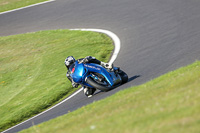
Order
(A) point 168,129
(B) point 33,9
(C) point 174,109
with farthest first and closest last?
(B) point 33,9 → (C) point 174,109 → (A) point 168,129

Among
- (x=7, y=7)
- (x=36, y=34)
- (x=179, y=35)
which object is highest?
(x=7, y=7)

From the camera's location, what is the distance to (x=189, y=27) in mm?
15789

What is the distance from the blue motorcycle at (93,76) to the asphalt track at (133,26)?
0.94ft

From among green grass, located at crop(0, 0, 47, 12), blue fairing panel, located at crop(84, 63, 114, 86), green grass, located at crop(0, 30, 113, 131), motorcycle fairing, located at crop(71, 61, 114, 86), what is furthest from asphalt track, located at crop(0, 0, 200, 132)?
green grass, located at crop(0, 0, 47, 12)

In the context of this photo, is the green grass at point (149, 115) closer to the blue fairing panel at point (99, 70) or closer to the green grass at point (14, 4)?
the blue fairing panel at point (99, 70)

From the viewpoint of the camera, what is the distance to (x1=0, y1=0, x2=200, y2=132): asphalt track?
12.0 meters

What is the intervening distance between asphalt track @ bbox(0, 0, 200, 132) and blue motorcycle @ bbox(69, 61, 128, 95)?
0.29 meters

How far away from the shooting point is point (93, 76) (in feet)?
34.7

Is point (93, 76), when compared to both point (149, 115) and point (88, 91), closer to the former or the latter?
point (88, 91)

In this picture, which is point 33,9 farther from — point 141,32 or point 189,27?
point 189,27

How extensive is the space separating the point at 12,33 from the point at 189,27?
443 inches

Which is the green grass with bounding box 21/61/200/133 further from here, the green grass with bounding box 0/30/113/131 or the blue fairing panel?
the green grass with bounding box 0/30/113/131

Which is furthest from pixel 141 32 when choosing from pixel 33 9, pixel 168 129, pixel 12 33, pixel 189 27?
pixel 168 129

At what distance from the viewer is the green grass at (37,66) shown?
41.6 ft
